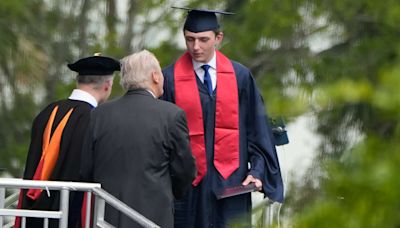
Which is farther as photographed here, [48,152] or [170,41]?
[170,41]

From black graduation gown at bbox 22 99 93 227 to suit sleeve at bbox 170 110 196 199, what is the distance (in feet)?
1.98

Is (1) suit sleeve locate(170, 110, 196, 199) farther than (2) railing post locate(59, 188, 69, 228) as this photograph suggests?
Answer: Yes

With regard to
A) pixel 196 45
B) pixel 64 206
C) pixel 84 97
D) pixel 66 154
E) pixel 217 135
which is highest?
pixel 196 45

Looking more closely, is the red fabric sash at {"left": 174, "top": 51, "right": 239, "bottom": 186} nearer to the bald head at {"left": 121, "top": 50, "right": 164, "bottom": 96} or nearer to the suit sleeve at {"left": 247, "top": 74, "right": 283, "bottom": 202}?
the suit sleeve at {"left": 247, "top": 74, "right": 283, "bottom": 202}

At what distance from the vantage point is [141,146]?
5930 mm

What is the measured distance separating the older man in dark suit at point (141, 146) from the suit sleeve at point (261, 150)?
84 centimetres

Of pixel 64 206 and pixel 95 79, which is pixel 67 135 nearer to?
pixel 95 79

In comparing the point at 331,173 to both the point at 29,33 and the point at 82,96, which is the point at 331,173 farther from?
the point at 29,33

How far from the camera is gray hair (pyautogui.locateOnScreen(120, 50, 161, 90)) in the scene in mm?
6004

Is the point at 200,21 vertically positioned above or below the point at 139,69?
above

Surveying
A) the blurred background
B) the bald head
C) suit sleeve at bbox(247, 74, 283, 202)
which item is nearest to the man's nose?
suit sleeve at bbox(247, 74, 283, 202)

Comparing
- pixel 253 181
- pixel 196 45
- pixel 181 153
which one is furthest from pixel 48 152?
pixel 253 181

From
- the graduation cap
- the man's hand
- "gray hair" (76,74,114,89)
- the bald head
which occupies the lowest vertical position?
the man's hand

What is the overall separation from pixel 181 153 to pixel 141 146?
0.57 ft
